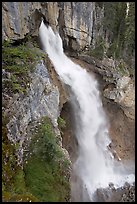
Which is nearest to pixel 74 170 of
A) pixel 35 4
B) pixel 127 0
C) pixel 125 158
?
pixel 125 158

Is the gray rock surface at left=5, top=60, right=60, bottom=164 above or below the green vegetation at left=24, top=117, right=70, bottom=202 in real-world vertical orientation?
above

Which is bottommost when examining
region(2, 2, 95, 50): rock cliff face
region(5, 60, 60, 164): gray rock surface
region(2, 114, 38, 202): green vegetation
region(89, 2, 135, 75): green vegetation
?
region(2, 114, 38, 202): green vegetation

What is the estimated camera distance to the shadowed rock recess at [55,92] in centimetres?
1664

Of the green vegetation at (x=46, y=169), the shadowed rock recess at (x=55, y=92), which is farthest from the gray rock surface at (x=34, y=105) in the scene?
the green vegetation at (x=46, y=169)

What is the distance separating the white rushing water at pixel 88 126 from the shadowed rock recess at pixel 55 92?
2.07ft

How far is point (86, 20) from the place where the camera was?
31.6 meters

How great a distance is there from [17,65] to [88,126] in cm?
940

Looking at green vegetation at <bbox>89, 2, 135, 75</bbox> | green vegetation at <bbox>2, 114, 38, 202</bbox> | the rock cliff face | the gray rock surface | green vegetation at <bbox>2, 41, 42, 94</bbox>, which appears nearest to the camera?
green vegetation at <bbox>2, 114, 38, 202</bbox>

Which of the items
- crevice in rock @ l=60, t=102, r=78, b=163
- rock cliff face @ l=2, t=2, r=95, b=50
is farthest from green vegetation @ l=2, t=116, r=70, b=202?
rock cliff face @ l=2, t=2, r=95, b=50

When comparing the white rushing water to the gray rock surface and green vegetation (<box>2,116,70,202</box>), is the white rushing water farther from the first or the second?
green vegetation (<box>2,116,70,202</box>)

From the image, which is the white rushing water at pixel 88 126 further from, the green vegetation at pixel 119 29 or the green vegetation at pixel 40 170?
the green vegetation at pixel 119 29

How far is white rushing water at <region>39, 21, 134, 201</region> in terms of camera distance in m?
24.1

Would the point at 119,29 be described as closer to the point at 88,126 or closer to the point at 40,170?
the point at 88,126

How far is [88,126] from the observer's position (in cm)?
2744
